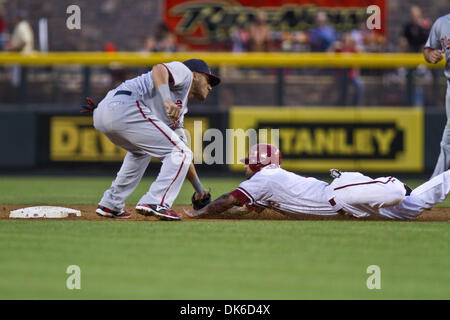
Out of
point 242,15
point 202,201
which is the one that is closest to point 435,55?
point 202,201

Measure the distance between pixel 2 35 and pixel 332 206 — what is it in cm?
1407

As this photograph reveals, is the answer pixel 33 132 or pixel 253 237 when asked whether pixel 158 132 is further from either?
pixel 33 132

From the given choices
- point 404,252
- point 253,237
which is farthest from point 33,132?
point 404,252

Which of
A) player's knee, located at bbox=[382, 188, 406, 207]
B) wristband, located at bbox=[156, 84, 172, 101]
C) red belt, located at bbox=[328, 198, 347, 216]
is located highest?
wristband, located at bbox=[156, 84, 172, 101]

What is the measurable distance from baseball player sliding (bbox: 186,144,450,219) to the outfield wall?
273 inches

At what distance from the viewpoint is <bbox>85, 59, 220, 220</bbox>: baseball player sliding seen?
7957 mm

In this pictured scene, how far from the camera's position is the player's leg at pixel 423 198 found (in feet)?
26.8

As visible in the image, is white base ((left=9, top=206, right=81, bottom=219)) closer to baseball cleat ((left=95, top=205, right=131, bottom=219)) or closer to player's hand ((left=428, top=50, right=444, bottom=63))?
baseball cleat ((left=95, top=205, right=131, bottom=219))

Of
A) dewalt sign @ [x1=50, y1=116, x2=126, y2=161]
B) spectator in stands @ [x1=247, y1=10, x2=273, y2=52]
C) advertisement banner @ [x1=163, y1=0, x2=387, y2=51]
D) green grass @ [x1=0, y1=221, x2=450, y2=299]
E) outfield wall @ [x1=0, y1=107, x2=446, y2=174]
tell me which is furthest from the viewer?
advertisement banner @ [x1=163, y1=0, x2=387, y2=51]

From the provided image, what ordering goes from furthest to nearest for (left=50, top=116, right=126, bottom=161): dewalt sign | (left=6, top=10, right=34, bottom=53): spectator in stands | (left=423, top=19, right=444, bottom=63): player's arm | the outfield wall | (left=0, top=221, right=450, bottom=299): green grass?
(left=6, top=10, right=34, bottom=53): spectator in stands
(left=50, top=116, right=126, bottom=161): dewalt sign
the outfield wall
(left=423, top=19, right=444, bottom=63): player's arm
(left=0, top=221, right=450, bottom=299): green grass

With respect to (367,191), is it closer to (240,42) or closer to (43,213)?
(43,213)

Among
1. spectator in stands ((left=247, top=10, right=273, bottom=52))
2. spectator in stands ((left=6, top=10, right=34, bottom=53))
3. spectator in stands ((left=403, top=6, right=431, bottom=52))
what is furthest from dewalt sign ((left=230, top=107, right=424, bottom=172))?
spectator in stands ((left=6, top=10, right=34, bottom=53))
